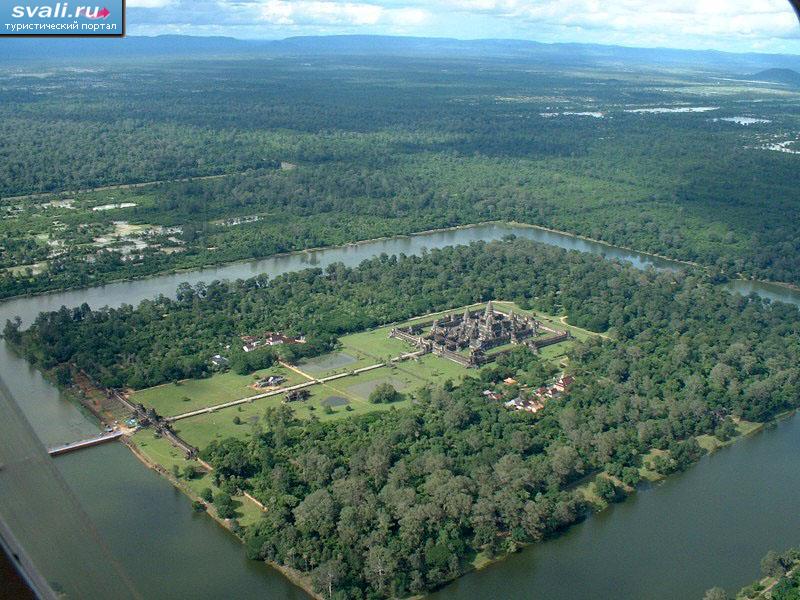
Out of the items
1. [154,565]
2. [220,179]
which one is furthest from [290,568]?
[220,179]

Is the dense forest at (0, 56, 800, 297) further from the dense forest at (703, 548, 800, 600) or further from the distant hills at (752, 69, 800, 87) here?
the distant hills at (752, 69, 800, 87)

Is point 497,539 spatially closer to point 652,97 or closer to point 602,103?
point 602,103

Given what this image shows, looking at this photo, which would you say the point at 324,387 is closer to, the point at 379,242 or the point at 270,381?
the point at 270,381

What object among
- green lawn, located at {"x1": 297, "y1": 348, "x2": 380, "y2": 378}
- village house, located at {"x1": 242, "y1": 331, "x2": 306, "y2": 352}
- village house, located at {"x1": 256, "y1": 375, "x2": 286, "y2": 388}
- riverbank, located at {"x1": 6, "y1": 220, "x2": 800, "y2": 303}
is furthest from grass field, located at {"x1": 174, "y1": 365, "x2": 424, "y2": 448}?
riverbank, located at {"x1": 6, "y1": 220, "x2": 800, "y2": 303}

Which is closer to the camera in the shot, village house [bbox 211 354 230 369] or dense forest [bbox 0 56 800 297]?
village house [bbox 211 354 230 369]

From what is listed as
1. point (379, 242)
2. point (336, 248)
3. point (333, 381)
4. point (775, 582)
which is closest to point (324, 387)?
point (333, 381)

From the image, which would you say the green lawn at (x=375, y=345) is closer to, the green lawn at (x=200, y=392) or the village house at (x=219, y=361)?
the green lawn at (x=200, y=392)
